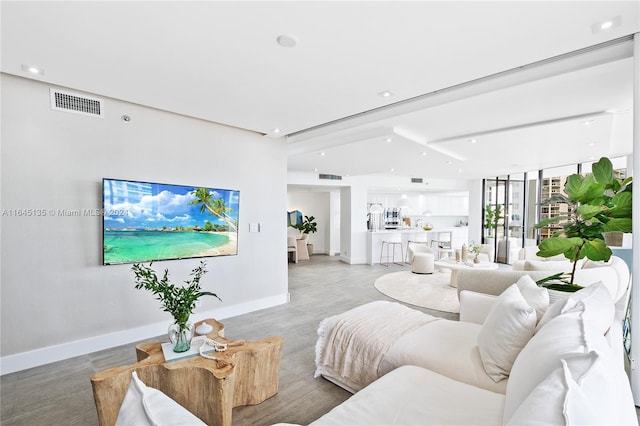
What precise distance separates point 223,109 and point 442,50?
7.88ft

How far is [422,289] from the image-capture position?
19.5ft

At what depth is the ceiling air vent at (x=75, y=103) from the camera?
9.86ft

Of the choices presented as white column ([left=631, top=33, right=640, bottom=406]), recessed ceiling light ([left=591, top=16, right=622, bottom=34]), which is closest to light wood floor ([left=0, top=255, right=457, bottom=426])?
white column ([left=631, top=33, right=640, bottom=406])

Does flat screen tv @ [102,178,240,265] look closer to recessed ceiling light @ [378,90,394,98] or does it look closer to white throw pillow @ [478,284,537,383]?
recessed ceiling light @ [378,90,394,98]

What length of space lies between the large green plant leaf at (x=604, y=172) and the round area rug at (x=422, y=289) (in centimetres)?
266

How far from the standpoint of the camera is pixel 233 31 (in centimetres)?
204

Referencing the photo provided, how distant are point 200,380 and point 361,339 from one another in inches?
46.4

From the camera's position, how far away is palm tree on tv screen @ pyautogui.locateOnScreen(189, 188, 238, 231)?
3.93m

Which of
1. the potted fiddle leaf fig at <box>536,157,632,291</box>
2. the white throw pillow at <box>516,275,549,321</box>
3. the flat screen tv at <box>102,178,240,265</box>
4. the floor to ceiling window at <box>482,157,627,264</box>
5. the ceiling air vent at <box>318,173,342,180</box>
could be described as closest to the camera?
the white throw pillow at <box>516,275,549,321</box>

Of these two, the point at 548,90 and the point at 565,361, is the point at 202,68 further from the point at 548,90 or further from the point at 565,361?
the point at 548,90


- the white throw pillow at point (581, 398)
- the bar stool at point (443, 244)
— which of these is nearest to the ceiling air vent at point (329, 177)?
the bar stool at point (443, 244)

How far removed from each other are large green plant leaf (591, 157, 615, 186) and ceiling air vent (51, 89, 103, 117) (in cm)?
474

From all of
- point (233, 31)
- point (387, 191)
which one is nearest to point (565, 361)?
point (233, 31)

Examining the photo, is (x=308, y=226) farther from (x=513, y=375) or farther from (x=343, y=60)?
(x=513, y=375)
